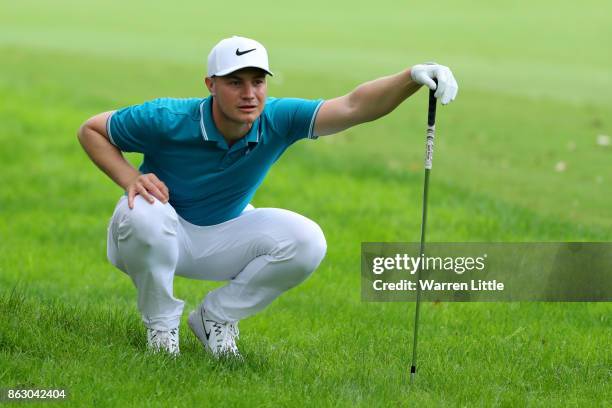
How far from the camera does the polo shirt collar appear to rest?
18.0 ft

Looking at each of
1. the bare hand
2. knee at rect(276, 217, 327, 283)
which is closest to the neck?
the bare hand

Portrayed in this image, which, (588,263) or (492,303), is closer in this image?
(492,303)

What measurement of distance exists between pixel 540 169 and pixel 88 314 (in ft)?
25.5

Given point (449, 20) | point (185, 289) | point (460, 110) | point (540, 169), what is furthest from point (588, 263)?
point (449, 20)

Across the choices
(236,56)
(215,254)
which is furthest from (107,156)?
(236,56)

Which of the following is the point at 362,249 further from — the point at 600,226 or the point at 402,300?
the point at 600,226

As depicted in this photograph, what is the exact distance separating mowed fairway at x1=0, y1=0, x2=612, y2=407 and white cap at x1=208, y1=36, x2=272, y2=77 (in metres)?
A: 1.35

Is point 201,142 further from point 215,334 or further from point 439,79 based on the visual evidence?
point 439,79

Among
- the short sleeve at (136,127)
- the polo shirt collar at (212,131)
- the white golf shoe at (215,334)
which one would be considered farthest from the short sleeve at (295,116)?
the white golf shoe at (215,334)

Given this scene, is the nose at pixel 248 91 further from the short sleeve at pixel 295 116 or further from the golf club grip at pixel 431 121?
the golf club grip at pixel 431 121

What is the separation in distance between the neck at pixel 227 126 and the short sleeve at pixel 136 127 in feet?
0.89

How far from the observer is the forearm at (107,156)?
557 cm

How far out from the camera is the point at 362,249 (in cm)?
877

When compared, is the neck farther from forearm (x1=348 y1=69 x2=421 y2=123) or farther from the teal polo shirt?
forearm (x1=348 y1=69 x2=421 y2=123)
